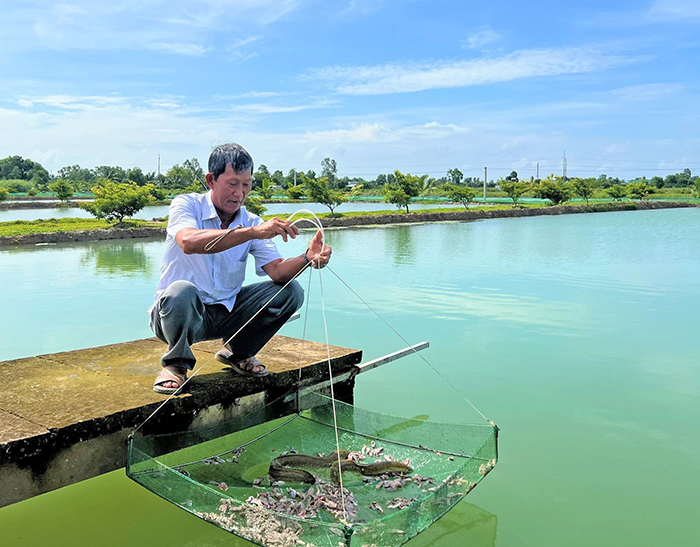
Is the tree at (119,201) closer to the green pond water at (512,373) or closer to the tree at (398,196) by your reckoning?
the green pond water at (512,373)

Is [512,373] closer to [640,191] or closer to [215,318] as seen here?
[215,318]

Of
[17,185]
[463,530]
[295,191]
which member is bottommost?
[463,530]

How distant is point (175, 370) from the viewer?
9.30ft

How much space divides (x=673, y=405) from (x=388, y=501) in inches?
103

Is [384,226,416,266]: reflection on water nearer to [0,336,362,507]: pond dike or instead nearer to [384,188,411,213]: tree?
[384,188,411,213]: tree

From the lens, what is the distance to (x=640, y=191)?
42344 millimetres

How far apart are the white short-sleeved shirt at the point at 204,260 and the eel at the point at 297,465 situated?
0.74 metres

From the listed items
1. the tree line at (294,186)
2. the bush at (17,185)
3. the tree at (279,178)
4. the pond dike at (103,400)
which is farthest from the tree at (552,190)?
the bush at (17,185)

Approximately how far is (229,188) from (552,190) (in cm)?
3490

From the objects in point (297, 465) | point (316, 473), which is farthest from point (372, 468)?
point (297, 465)

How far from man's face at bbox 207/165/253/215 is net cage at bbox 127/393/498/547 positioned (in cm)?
101

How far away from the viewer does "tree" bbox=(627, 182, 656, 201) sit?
138 ft

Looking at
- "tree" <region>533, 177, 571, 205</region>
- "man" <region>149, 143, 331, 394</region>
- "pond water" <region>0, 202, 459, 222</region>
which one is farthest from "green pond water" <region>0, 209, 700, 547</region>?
"tree" <region>533, 177, 571, 205</region>

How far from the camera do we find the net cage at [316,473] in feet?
7.05
